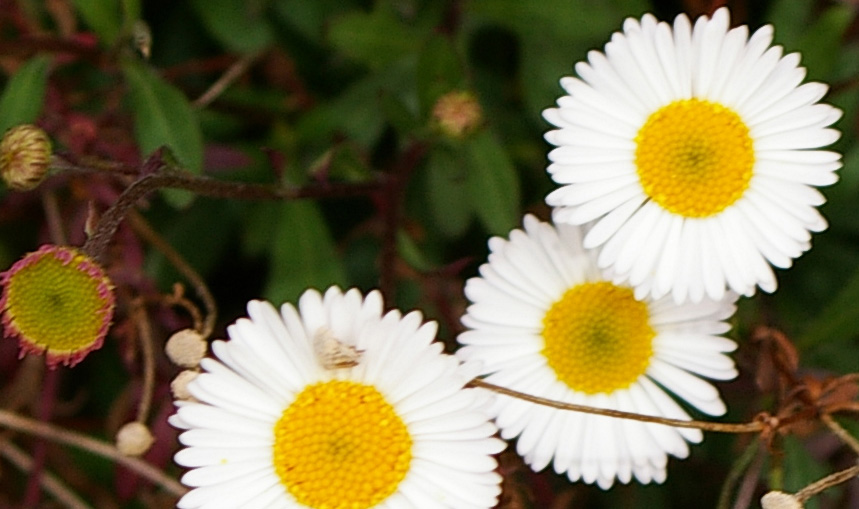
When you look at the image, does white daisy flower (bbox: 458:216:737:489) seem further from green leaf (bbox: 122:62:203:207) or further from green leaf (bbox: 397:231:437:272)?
green leaf (bbox: 122:62:203:207)

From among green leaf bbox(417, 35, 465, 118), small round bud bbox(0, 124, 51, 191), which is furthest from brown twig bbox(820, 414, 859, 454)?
small round bud bbox(0, 124, 51, 191)

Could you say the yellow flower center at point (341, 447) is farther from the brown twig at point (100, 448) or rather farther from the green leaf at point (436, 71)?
the green leaf at point (436, 71)

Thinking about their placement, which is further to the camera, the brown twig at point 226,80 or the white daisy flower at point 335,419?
the brown twig at point 226,80

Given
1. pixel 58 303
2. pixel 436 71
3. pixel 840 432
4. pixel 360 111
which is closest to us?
pixel 58 303

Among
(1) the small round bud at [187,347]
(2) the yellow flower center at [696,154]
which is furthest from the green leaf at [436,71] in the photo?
(1) the small round bud at [187,347]

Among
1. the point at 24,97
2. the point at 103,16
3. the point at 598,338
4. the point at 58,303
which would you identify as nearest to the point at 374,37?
the point at 103,16

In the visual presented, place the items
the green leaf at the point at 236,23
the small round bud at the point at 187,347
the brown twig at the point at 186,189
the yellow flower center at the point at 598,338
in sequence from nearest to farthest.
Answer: the brown twig at the point at 186,189 < the small round bud at the point at 187,347 < the yellow flower center at the point at 598,338 < the green leaf at the point at 236,23

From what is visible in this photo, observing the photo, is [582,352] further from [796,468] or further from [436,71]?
[436,71]
